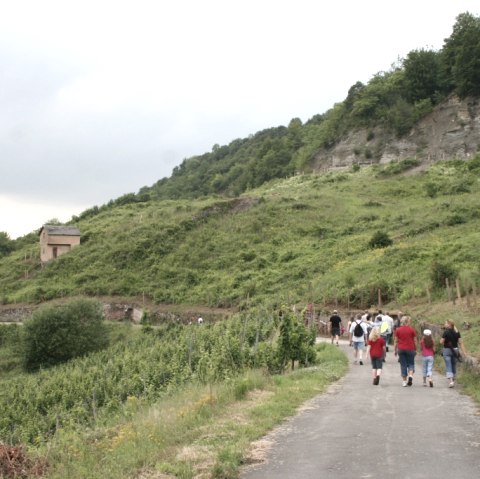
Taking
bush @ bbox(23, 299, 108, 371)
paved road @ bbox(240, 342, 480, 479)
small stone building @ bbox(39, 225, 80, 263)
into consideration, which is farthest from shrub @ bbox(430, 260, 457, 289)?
small stone building @ bbox(39, 225, 80, 263)

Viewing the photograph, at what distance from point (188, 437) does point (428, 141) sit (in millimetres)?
85021

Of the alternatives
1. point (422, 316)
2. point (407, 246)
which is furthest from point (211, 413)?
point (407, 246)

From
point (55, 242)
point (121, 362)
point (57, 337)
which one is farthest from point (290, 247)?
point (55, 242)

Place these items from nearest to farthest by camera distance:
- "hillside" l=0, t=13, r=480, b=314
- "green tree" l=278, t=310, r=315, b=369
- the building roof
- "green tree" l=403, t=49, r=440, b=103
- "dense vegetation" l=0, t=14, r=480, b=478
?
"dense vegetation" l=0, t=14, r=480, b=478 < "green tree" l=278, t=310, r=315, b=369 < "hillside" l=0, t=13, r=480, b=314 < the building roof < "green tree" l=403, t=49, r=440, b=103

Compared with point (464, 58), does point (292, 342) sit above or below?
below

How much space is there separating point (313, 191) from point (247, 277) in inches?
1087

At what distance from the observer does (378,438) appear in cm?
1034

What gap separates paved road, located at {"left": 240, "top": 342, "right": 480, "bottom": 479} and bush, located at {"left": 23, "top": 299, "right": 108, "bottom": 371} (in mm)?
34187

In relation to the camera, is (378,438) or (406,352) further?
(406,352)

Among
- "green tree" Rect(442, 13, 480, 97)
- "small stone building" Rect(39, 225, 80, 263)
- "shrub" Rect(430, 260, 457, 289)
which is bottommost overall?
"shrub" Rect(430, 260, 457, 289)

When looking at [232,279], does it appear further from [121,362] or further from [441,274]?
[441,274]

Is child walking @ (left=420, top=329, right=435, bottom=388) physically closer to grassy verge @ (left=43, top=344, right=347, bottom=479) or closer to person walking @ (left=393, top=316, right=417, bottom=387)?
person walking @ (left=393, top=316, right=417, bottom=387)

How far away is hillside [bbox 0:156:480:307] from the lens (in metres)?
41.4

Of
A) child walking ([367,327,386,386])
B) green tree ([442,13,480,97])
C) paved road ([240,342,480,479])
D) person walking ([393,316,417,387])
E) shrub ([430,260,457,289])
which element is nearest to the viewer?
paved road ([240,342,480,479])
